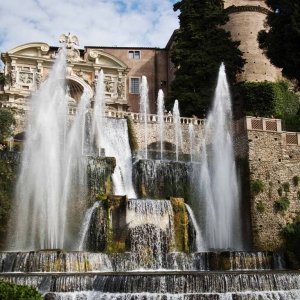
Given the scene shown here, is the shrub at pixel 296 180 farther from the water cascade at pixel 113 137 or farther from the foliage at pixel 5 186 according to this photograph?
the foliage at pixel 5 186

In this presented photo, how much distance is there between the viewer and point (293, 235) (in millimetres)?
22203

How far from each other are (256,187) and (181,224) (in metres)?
4.80

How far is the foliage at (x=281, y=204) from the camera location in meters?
23.5

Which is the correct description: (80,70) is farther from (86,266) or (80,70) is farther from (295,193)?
(86,266)

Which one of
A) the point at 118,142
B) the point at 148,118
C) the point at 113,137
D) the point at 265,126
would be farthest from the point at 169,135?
the point at 265,126

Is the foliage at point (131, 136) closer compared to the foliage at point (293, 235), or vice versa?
the foliage at point (293, 235)

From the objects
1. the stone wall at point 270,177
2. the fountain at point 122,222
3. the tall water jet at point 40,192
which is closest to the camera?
the fountain at point 122,222

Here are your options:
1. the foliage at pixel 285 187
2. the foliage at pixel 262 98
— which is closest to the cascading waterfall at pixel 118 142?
the foliage at pixel 285 187

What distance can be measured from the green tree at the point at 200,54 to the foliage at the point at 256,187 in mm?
9063

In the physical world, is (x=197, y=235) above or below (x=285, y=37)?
below

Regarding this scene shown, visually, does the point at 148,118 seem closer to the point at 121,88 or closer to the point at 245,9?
the point at 121,88

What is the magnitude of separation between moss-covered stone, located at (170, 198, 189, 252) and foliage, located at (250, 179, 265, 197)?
425 cm

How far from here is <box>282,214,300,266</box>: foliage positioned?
69.4 ft

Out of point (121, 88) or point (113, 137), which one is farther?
point (121, 88)
